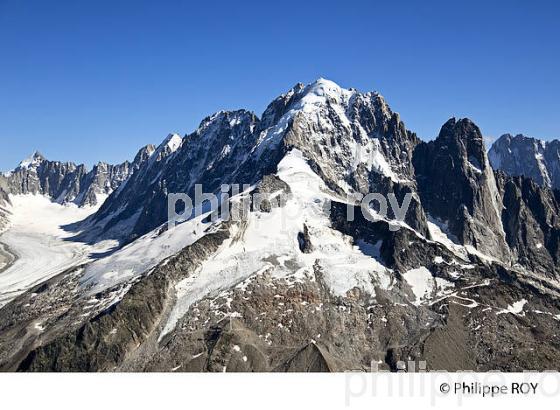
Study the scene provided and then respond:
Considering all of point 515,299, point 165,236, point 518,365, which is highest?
point 165,236

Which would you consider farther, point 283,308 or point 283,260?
point 283,260

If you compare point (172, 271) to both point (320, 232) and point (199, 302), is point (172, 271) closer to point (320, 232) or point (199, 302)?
point (199, 302)

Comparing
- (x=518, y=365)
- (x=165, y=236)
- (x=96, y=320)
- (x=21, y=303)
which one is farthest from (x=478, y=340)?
(x=21, y=303)

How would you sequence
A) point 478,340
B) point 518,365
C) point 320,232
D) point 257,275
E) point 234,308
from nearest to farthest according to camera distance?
point 518,365 → point 478,340 → point 234,308 → point 257,275 → point 320,232

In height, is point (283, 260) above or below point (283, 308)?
above

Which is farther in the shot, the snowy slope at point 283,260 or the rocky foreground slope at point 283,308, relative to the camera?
the snowy slope at point 283,260

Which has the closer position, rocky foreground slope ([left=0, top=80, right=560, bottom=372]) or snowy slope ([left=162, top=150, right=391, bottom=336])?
rocky foreground slope ([left=0, top=80, right=560, bottom=372])

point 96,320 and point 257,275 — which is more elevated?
point 257,275

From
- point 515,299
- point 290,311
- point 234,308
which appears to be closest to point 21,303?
point 234,308

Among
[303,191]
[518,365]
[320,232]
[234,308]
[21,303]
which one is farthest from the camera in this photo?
[303,191]

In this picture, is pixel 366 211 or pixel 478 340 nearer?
pixel 478 340
